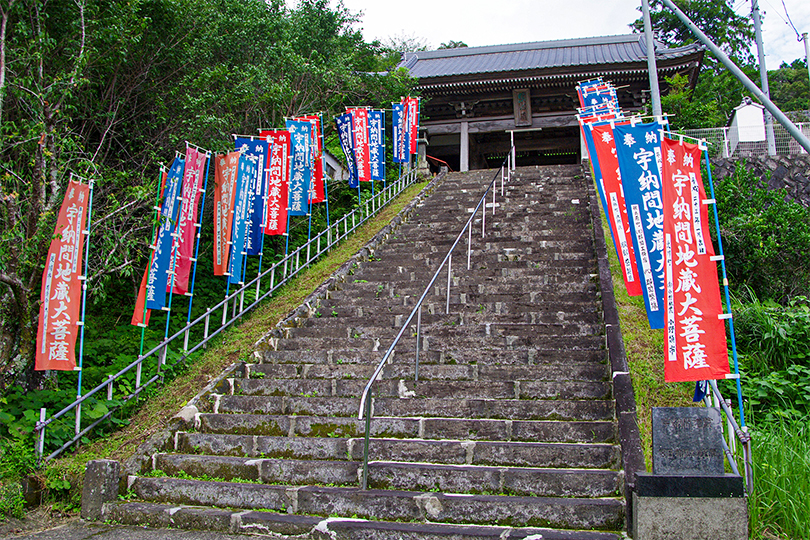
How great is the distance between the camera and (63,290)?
18.1 feet

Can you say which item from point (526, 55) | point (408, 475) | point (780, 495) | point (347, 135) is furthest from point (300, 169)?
point (526, 55)

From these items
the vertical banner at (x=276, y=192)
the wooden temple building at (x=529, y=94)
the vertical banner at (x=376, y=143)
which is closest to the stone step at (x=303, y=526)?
the vertical banner at (x=276, y=192)

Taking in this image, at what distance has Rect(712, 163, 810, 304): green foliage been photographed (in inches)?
361

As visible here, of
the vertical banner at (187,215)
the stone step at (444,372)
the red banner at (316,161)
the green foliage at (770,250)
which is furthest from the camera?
the red banner at (316,161)

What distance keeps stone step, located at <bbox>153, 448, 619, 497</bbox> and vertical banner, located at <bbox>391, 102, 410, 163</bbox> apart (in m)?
10.2

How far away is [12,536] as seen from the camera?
4258 millimetres

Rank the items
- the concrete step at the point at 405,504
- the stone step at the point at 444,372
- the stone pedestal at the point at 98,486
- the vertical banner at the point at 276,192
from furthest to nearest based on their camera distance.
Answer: the vertical banner at the point at 276,192 < the stone step at the point at 444,372 < the stone pedestal at the point at 98,486 < the concrete step at the point at 405,504

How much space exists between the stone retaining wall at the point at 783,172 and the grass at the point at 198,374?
847cm

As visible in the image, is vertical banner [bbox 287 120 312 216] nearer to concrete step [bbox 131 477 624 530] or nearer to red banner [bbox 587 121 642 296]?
red banner [bbox 587 121 642 296]

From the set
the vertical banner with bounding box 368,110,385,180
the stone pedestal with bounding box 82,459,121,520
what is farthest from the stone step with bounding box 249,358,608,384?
the vertical banner with bounding box 368,110,385,180

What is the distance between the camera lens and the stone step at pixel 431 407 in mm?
5031

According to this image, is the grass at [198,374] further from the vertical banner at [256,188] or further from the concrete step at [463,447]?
the vertical banner at [256,188]

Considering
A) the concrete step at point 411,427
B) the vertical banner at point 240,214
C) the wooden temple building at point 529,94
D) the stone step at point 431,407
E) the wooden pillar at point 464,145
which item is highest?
the wooden temple building at point 529,94

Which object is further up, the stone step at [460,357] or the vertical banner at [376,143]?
the vertical banner at [376,143]
